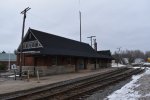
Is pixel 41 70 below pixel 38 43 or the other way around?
below

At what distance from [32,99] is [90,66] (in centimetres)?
3343

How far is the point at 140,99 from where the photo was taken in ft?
35.6

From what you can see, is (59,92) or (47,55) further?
(47,55)

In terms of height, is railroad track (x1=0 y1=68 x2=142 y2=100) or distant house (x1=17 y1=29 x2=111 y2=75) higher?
distant house (x1=17 y1=29 x2=111 y2=75)

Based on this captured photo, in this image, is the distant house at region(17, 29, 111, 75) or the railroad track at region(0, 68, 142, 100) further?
the distant house at region(17, 29, 111, 75)

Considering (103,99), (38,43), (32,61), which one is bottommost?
(103,99)

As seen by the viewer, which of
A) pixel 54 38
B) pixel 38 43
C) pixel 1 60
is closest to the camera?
pixel 38 43

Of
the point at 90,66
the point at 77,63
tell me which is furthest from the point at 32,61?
the point at 90,66

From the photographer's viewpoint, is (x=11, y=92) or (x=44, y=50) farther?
(x=44, y=50)

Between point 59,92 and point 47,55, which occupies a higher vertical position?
point 47,55

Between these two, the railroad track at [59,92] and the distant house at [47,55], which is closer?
the railroad track at [59,92]

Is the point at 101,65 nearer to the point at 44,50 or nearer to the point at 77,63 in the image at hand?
the point at 77,63

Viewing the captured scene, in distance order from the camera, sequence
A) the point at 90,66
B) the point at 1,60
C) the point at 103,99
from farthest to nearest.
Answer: the point at 1,60 → the point at 90,66 → the point at 103,99

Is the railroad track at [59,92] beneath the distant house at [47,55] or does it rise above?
beneath
